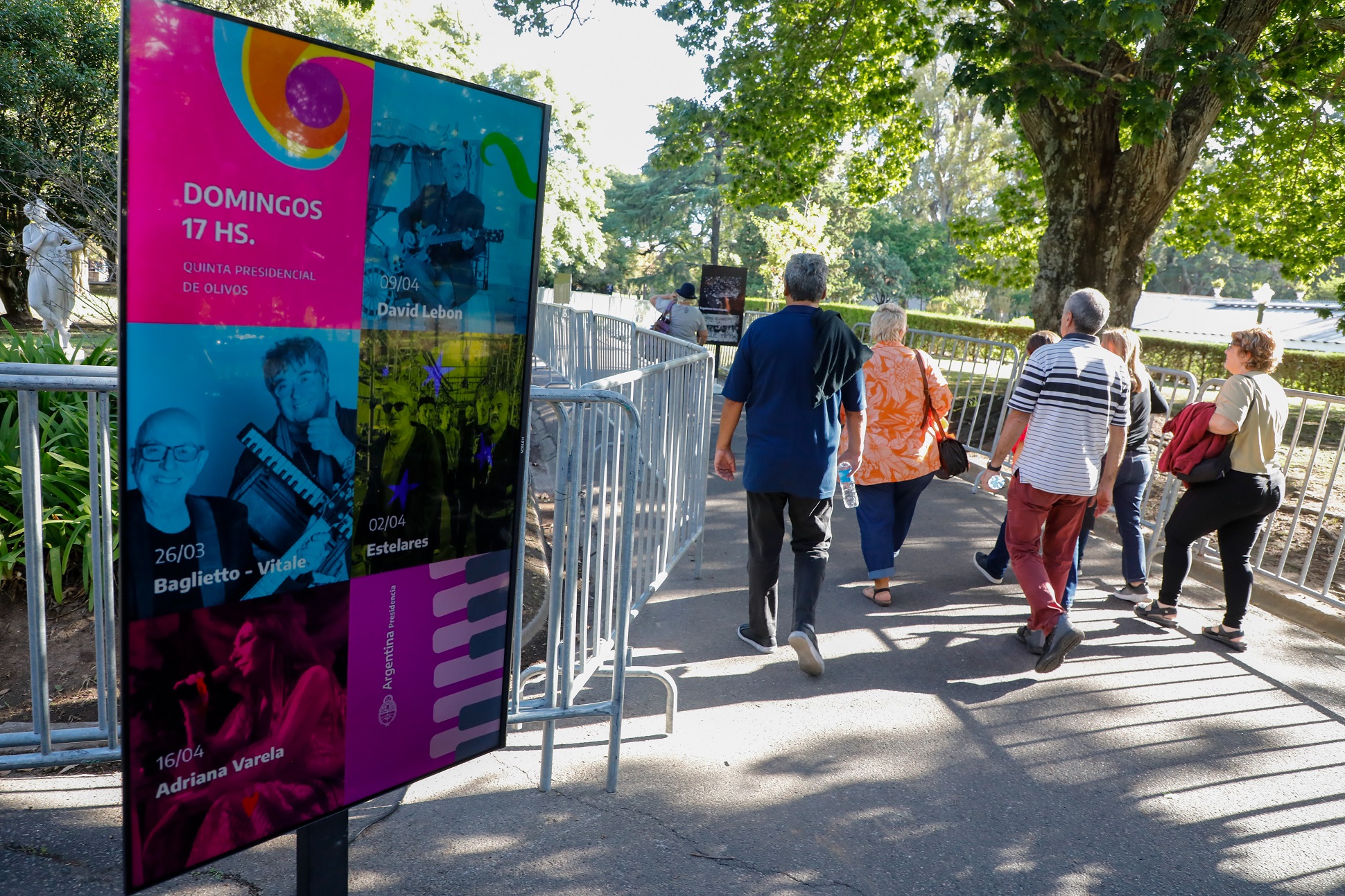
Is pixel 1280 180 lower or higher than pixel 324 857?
higher

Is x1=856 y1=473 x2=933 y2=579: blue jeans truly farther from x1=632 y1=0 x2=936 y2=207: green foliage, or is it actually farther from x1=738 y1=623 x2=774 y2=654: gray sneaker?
x1=632 y1=0 x2=936 y2=207: green foliage

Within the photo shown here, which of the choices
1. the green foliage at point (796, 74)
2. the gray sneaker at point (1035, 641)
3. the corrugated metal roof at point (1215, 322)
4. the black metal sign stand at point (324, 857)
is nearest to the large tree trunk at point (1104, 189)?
the green foliage at point (796, 74)

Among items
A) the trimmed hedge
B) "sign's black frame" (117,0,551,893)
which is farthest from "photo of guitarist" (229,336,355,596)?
the trimmed hedge

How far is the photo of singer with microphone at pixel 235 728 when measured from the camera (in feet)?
6.16

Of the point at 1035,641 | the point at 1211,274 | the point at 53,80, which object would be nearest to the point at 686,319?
the point at 1035,641

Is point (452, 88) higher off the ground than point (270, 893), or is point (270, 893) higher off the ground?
point (452, 88)

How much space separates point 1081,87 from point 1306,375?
53.7 feet

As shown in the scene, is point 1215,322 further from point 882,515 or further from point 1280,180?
point 882,515

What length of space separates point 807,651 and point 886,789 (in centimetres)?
101

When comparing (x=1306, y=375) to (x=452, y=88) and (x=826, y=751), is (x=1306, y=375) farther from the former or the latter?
(x=452, y=88)

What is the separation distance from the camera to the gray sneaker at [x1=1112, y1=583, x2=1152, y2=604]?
5945 mm

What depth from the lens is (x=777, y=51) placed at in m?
12.9

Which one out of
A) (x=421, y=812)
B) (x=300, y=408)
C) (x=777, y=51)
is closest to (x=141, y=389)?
(x=300, y=408)

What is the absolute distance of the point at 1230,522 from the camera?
5109 millimetres
